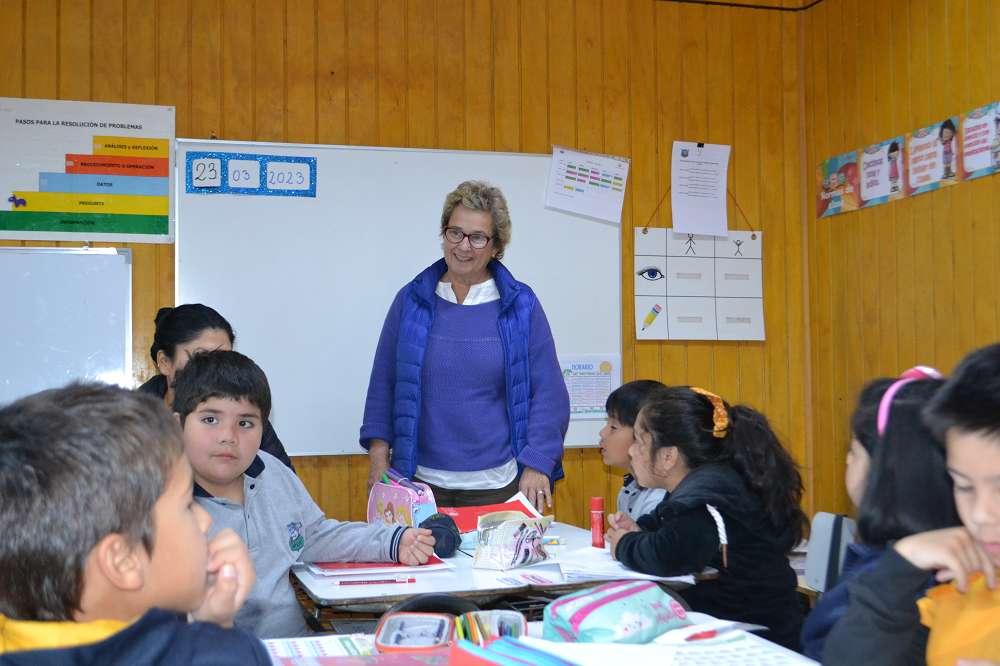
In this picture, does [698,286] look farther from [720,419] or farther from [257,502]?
[257,502]

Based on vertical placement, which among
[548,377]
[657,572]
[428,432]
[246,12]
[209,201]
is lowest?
[657,572]

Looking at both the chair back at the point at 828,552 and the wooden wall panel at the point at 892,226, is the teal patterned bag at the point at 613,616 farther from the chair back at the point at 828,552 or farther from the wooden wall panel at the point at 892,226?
the wooden wall panel at the point at 892,226

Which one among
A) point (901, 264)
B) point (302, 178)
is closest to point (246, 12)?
point (302, 178)

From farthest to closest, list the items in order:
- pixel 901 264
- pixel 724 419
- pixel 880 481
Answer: pixel 901 264 < pixel 724 419 < pixel 880 481

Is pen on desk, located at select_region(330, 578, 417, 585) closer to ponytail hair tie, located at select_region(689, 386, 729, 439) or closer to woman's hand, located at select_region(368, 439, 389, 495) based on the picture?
ponytail hair tie, located at select_region(689, 386, 729, 439)

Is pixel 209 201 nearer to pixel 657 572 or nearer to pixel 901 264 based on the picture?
pixel 657 572

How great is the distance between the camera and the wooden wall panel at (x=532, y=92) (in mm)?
3545

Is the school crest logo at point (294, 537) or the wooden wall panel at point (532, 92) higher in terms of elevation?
the wooden wall panel at point (532, 92)

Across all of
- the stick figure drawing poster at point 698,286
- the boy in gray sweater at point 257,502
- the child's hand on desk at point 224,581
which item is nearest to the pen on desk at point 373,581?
the boy in gray sweater at point 257,502

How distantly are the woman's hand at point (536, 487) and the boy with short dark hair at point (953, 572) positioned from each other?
1784mm

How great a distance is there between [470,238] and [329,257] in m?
1.01

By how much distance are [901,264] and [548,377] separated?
1657mm

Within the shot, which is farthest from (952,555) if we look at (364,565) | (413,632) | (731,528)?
(364,565)

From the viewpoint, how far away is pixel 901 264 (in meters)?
3.58
